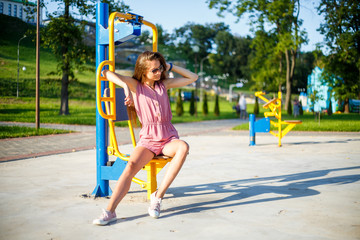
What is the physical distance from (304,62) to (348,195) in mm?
83607

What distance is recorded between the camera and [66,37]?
22.0 meters

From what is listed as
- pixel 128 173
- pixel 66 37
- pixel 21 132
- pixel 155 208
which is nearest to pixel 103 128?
pixel 128 173

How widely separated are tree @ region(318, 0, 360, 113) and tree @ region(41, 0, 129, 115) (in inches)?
501

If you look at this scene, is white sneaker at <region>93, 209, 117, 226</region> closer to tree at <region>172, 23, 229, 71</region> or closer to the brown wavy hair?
the brown wavy hair

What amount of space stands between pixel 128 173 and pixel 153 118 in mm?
595

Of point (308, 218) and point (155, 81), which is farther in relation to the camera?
point (155, 81)

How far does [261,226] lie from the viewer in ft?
10.8

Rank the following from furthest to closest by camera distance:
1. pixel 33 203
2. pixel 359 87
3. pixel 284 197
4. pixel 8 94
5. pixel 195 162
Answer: pixel 359 87
pixel 8 94
pixel 195 162
pixel 284 197
pixel 33 203

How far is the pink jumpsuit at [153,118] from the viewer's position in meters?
3.77

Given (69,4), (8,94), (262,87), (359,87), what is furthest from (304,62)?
(8,94)

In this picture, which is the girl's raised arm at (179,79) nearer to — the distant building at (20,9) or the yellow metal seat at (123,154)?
the yellow metal seat at (123,154)

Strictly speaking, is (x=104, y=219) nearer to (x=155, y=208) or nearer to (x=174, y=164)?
Result: (x=155, y=208)

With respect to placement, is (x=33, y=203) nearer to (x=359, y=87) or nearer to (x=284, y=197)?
(x=284, y=197)

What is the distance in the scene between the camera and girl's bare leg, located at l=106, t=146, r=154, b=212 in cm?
346
